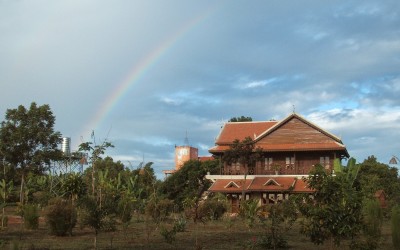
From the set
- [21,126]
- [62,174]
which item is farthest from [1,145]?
[62,174]

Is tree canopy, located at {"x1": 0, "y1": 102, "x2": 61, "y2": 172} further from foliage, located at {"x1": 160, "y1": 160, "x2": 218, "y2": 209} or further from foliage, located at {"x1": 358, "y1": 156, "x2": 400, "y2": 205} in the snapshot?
foliage, located at {"x1": 358, "y1": 156, "x2": 400, "y2": 205}

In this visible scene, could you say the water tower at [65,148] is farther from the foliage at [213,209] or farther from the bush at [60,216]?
the bush at [60,216]

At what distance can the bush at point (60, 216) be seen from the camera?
17.7 m

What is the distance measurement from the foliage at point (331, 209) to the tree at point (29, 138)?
26.5m

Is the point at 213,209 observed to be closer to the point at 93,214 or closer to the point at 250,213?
the point at 250,213

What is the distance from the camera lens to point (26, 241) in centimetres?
1606

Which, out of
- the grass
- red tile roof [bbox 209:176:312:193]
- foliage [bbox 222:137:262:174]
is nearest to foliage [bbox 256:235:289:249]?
the grass

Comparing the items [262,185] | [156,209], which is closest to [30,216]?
[156,209]

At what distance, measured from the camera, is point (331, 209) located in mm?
10453

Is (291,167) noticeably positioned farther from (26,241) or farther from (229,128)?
(26,241)

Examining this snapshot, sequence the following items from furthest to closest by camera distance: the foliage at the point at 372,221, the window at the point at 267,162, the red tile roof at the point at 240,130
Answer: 1. the red tile roof at the point at 240,130
2. the window at the point at 267,162
3. the foliage at the point at 372,221

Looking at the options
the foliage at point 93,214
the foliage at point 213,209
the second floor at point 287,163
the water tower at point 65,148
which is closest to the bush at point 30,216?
the foliage at point 93,214

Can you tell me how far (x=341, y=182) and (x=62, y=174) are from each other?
31617mm

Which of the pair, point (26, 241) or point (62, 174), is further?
point (62, 174)
